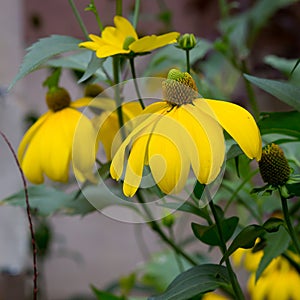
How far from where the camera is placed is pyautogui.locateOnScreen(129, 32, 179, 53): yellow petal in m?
0.29

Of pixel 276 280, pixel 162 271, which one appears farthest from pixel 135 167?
pixel 162 271

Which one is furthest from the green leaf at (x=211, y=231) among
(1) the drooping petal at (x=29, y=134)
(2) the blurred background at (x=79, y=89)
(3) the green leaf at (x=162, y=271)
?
(2) the blurred background at (x=79, y=89)

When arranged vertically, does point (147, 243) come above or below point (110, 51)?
below

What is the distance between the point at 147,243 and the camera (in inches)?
57.6

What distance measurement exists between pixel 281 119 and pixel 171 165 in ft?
0.35

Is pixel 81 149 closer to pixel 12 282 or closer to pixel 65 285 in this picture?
pixel 12 282

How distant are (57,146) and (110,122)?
0.12ft

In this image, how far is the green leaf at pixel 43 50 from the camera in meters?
0.30

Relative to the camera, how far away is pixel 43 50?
0.32 m

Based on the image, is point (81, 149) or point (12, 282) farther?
point (12, 282)

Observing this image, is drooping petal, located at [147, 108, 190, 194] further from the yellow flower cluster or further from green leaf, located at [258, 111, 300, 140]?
the yellow flower cluster

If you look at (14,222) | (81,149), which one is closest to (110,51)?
(81,149)

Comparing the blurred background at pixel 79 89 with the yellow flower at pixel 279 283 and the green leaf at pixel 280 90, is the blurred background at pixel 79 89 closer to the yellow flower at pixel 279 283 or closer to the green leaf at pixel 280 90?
the yellow flower at pixel 279 283

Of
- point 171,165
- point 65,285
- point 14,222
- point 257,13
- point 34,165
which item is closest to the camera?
point 171,165
